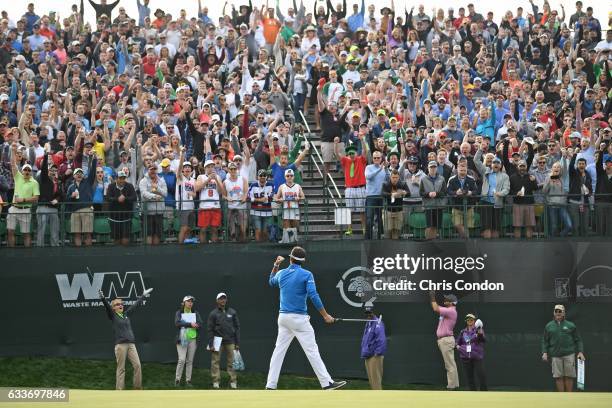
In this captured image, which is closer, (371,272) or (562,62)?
(371,272)

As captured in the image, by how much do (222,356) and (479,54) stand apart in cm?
1069

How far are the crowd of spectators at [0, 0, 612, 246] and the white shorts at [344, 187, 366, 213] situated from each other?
41mm

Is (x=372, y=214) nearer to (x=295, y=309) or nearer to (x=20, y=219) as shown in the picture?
(x=20, y=219)

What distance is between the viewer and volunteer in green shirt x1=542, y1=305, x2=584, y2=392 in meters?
23.4

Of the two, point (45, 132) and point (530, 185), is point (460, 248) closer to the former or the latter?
point (530, 185)

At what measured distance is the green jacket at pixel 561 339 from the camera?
23406mm

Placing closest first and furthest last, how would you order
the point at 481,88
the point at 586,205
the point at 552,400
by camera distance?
the point at 552,400 → the point at 586,205 → the point at 481,88

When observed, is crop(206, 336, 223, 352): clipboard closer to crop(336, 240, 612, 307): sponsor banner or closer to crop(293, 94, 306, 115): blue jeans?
crop(336, 240, 612, 307): sponsor banner

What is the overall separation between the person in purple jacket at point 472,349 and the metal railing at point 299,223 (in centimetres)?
178

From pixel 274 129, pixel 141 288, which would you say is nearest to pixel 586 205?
pixel 274 129

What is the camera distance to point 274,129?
26.9 m

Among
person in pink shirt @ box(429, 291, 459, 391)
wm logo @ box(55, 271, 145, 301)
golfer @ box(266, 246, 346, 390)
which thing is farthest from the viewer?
wm logo @ box(55, 271, 145, 301)

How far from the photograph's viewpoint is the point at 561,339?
23406 mm

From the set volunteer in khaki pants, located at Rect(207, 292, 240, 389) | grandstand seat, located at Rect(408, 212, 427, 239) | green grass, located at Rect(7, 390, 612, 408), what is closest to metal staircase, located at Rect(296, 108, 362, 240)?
grandstand seat, located at Rect(408, 212, 427, 239)
